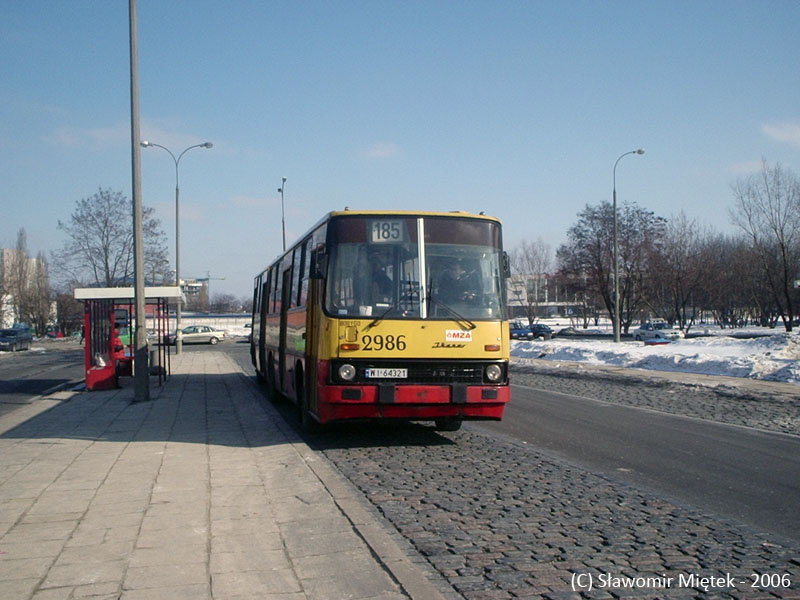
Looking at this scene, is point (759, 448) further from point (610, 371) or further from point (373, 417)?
point (610, 371)

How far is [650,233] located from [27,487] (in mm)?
48248

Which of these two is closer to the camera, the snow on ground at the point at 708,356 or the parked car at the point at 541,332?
the snow on ground at the point at 708,356

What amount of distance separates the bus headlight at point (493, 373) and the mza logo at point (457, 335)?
470 mm

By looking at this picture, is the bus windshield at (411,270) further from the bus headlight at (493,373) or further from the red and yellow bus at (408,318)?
the bus headlight at (493,373)

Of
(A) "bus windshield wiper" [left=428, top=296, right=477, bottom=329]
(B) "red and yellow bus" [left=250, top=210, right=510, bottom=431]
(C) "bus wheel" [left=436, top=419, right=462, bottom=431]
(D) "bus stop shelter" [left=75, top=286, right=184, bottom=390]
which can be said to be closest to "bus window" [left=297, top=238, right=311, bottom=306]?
(B) "red and yellow bus" [left=250, top=210, right=510, bottom=431]

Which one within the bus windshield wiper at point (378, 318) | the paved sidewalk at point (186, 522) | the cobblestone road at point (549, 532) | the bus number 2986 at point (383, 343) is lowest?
the cobblestone road at point (549, 532)

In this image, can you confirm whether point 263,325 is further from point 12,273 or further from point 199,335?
point 12,273

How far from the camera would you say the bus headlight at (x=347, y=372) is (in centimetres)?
949

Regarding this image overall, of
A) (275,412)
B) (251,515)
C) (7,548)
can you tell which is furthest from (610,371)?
(7,548)

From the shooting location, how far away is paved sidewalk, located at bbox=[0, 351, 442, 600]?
4.73 metres

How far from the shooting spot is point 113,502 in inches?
277

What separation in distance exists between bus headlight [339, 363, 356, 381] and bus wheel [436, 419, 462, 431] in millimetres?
2471

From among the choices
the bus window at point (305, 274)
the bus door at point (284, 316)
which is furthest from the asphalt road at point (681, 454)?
the bus door at point (284, 316)

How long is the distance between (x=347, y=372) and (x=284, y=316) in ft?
15.3
